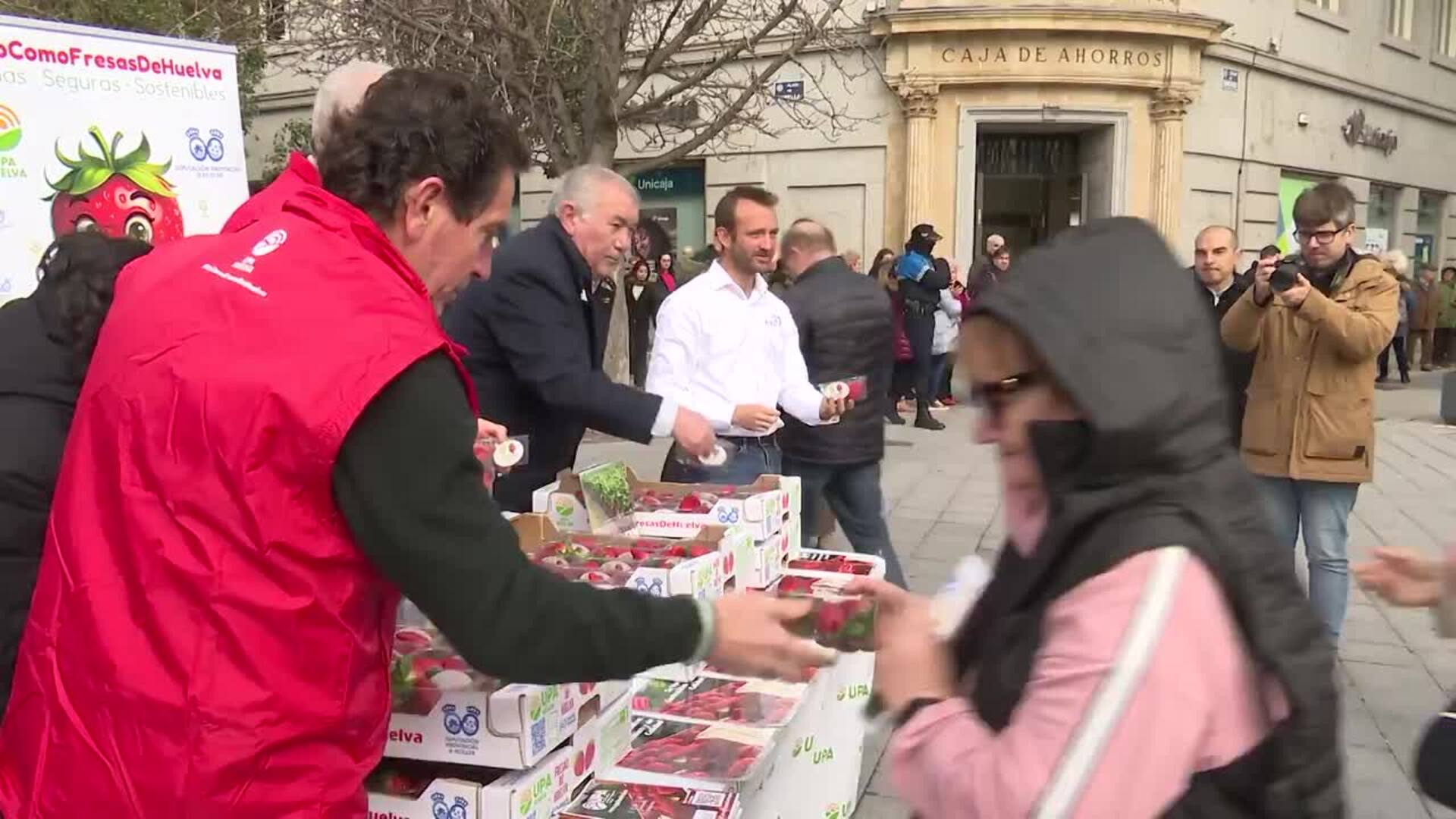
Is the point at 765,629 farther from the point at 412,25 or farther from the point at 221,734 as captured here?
the point at 412,25

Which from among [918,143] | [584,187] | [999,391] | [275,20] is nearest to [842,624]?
[999,391]

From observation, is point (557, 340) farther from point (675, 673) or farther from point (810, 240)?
point (810, 240)

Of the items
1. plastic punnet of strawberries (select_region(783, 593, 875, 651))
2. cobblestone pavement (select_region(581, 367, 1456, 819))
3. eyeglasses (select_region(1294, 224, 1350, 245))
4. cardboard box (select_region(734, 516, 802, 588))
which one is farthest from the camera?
eyeglasses (select_region(1294, 224, 1350, 245))

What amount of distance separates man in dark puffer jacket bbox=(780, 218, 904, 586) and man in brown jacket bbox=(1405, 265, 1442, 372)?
1677 cm

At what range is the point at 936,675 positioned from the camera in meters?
1.47

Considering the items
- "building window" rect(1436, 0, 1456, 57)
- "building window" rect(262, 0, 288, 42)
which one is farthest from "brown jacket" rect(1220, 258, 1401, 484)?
"building window" rect(1436, 0, 1456, 57)

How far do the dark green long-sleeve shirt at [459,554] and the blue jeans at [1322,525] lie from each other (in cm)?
371

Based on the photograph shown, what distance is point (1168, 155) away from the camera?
1580 centimetres

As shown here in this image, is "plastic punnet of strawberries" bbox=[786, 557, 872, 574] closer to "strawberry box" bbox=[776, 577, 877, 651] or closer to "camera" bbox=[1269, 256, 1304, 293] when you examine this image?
"strawberry box" bbox=[776, 577, 877, 651]

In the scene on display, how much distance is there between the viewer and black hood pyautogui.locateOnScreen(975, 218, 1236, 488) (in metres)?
1.23

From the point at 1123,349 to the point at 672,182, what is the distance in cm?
1652

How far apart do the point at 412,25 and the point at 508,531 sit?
8.13 meters

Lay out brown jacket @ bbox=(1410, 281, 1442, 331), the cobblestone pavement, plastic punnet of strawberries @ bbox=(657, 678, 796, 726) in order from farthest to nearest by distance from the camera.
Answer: brown jacket @ bbox=(1410, 281, 1442, 331)
the cobblestone pavement
plastic punnet of strawberries @ bbox=(657, 678, 796, 726)

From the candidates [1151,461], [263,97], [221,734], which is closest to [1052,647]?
[1151,461]
